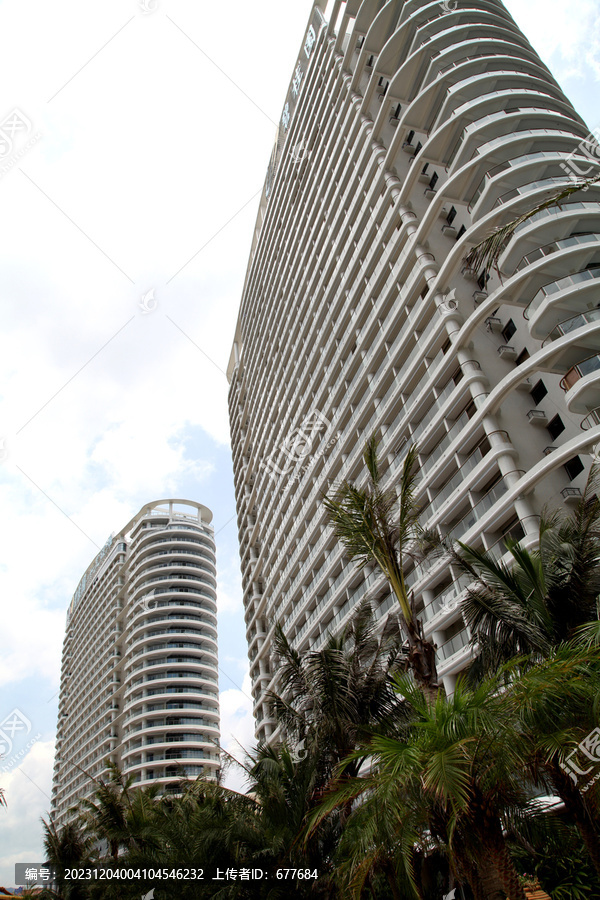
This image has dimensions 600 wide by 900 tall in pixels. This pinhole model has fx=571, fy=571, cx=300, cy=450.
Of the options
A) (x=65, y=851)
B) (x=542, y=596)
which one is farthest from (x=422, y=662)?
(x=65, y=851)

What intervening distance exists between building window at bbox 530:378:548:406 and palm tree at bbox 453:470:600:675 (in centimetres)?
1168

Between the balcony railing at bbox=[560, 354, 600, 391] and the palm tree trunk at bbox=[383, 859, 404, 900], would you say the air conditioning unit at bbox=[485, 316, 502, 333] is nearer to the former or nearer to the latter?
the balcony railing at bbox=[560, 354, 600, 391]

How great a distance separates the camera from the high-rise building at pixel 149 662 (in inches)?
2618

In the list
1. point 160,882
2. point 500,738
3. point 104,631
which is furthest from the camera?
point 104,631

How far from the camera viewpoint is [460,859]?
7484 mm

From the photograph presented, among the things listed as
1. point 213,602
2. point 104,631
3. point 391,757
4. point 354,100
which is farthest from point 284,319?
point 104,631

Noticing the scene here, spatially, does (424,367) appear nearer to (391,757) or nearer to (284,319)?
(391,757)

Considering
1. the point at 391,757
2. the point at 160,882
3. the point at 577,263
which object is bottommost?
the point at 160,882

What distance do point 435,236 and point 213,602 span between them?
61518 mm

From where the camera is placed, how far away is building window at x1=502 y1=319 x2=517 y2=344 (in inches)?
974

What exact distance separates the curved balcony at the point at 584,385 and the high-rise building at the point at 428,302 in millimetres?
83

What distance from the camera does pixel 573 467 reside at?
67.1ft

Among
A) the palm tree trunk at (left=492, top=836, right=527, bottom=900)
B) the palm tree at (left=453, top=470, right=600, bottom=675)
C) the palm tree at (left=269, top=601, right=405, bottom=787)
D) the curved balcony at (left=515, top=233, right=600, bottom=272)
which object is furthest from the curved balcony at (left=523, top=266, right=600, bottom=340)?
the palm tree trunk at (left=492, top=836, right=527, bottom=900)

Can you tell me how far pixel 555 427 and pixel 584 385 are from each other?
389 centimetres
